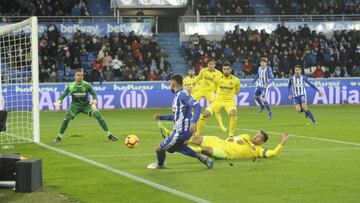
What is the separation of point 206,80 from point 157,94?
13.0m

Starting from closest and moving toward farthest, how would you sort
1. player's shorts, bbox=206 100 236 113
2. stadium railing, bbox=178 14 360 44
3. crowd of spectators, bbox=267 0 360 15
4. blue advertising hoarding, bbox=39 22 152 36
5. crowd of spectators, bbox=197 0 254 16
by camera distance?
player's shorts, bbox=206 100 236 113 → blue advertising hoarding, bbox=39 22 152 36 → stadium railing, bbox=178 14 360 44 → crowd of spectators, bbox=197 0 254 16 → crowd of spectators, bbox=267 0 360 15

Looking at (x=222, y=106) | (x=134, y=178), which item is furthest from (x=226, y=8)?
(x=134, y=178)

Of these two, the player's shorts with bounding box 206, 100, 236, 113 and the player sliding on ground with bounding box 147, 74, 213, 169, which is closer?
the player sliding on ground with bounding box 147, 74, 213, 169

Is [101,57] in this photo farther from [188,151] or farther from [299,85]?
[188,151]

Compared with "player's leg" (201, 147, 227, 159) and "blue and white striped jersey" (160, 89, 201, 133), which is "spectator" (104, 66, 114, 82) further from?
"blue and white striped jersey" (160, 89, 201, 133)

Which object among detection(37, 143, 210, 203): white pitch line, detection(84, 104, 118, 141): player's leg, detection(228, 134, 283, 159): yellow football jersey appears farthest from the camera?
detection(84, 104, 118, 141): player's leg

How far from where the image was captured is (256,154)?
44.6 ft

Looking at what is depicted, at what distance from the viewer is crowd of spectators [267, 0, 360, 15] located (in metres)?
45.2

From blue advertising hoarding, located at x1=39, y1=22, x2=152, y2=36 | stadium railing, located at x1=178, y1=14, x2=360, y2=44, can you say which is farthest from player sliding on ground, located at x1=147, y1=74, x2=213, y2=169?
stadium railing, located at x1=178, y1=14, x2=360, y2=44

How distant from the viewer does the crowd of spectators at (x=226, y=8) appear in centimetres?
4328

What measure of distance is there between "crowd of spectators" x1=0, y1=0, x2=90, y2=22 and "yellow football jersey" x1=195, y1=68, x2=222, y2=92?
730 inches

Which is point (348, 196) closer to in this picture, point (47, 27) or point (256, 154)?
point (256, 154)

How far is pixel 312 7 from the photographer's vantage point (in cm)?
4556

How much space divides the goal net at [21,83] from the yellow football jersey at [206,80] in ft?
16.6
